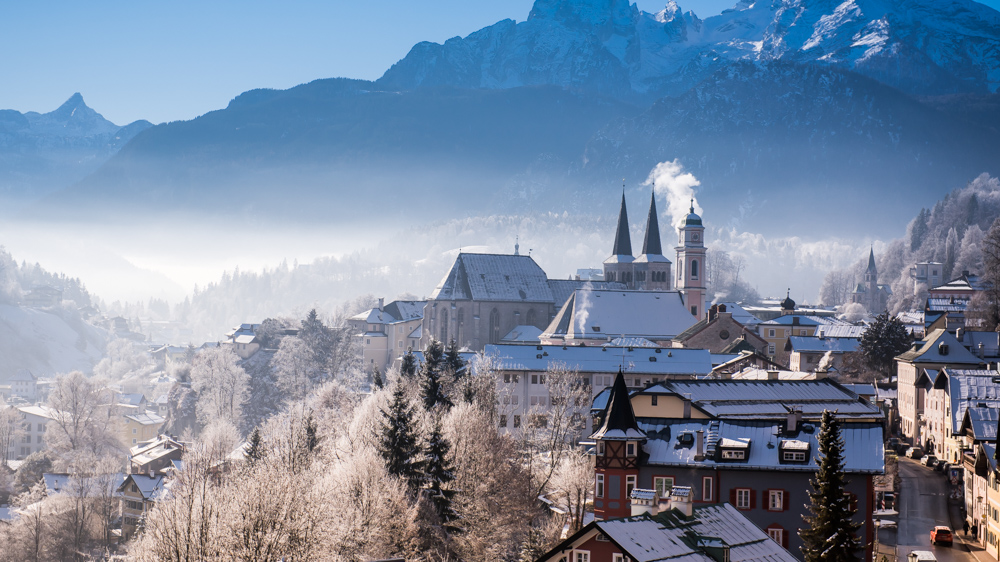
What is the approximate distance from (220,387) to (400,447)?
113300 mm

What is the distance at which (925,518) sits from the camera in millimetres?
65062

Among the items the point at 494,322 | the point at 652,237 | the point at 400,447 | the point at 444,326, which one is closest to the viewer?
the point at 400,447

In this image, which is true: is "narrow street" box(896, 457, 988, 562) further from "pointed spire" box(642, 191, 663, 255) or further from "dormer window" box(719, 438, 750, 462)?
"pointed spire" box(642, 191, 663, 255)

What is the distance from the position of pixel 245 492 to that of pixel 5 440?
139 meters

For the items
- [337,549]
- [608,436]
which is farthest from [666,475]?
[337,549]

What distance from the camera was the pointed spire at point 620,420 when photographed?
181 ft

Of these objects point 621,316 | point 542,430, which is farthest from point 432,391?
point 621,316

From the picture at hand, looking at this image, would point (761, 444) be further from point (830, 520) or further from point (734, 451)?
point (830, 520)

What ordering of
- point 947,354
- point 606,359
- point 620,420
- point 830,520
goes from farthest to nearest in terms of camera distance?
point 606,359
point 947,354
point 620,420
point 830,520

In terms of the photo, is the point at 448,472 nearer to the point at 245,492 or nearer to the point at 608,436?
the point at 608,436

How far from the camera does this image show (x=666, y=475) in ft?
180

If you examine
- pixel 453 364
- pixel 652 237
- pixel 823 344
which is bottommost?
pixel 453 364

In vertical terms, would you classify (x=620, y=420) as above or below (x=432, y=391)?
above

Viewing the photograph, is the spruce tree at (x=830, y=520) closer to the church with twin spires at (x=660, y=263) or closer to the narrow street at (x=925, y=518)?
the narrow street at (x=925, y=518)
